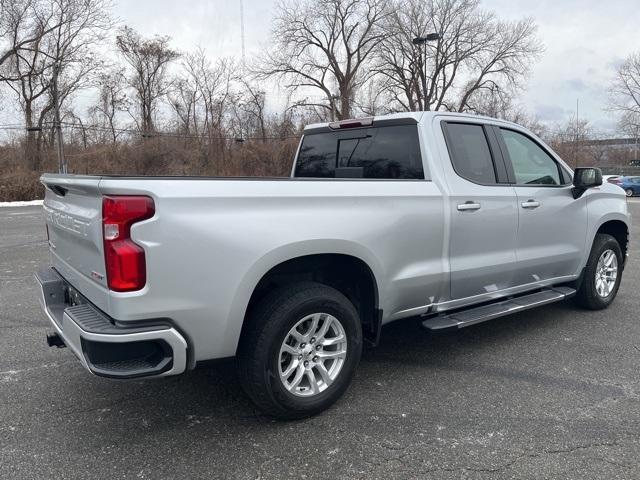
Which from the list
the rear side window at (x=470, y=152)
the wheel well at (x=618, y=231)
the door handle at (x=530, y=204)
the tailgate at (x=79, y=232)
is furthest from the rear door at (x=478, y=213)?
the tailgate at (x=79, y=232)

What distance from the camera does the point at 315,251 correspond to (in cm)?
316

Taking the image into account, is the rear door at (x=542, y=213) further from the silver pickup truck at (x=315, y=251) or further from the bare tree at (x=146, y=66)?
the bare tree at (x=146, y=66)

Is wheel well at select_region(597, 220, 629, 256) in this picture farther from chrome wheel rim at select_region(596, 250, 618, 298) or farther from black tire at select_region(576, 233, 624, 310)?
chrome wheel rim at select_region(596, 250, 618, 298)

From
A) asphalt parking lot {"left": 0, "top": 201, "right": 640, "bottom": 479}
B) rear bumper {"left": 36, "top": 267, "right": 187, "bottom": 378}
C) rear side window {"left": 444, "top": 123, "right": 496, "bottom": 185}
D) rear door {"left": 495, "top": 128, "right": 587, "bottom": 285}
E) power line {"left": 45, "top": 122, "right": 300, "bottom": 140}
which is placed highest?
power line {"left": 45, "top": 122, "right": 300, "bottom": 140}

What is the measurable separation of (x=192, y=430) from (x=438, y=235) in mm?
2094

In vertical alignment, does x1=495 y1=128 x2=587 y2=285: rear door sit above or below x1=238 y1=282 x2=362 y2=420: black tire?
above

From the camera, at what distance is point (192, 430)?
3160 millimetres

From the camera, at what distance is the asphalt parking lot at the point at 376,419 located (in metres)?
2.78

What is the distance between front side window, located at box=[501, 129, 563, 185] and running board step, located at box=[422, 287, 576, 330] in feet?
3.30

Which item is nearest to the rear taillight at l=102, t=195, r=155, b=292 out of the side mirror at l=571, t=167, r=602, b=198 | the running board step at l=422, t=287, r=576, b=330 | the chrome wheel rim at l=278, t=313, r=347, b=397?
the chrome wheel rim at l=278, t=313, r=347, b=397

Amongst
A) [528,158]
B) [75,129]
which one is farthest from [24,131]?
[528,158]

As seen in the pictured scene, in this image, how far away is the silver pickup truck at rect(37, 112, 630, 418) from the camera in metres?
2.63

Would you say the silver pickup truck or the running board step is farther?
the running board step

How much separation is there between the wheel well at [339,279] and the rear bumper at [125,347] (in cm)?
57
